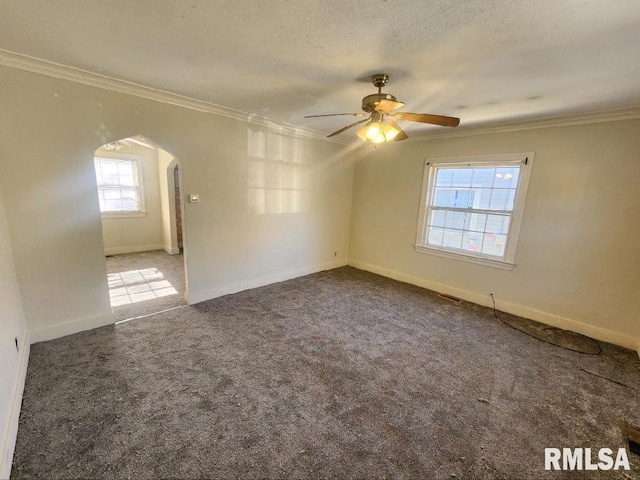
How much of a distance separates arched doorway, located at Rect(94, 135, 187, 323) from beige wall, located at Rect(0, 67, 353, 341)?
1.56 metres

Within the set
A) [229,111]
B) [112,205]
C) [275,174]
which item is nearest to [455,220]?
[275,174]

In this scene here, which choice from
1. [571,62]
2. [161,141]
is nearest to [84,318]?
[161,141]

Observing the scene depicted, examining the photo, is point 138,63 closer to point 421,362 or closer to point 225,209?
point 225,209

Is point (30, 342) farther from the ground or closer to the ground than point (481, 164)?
closer to the ground

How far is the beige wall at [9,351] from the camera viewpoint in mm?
1415

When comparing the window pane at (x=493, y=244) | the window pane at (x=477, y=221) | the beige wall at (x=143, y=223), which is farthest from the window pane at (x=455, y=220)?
the beige wall at (x=143, y=223)

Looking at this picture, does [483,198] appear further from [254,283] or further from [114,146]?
[114,146]

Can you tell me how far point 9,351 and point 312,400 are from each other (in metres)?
Result: 2.01

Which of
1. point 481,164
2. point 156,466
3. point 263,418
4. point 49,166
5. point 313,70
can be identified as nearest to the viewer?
point 156,466

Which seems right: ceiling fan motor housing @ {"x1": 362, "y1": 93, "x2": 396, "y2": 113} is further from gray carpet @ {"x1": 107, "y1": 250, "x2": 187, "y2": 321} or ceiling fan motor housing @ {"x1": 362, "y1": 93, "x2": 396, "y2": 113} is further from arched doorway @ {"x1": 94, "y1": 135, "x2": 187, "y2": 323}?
arched doorway @ {"x1": 94, "y1": 135, "x2": 187, "y2": 323}

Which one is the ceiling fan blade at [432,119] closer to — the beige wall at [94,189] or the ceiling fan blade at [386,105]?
the ceiling fan blade at [386,105]

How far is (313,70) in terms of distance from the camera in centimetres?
212

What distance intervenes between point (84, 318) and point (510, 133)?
16.9 ft

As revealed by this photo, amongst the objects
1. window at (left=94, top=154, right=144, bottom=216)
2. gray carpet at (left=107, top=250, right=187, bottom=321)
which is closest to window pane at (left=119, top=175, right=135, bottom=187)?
window at (left=94, top=154, right=144, bottom=216)
